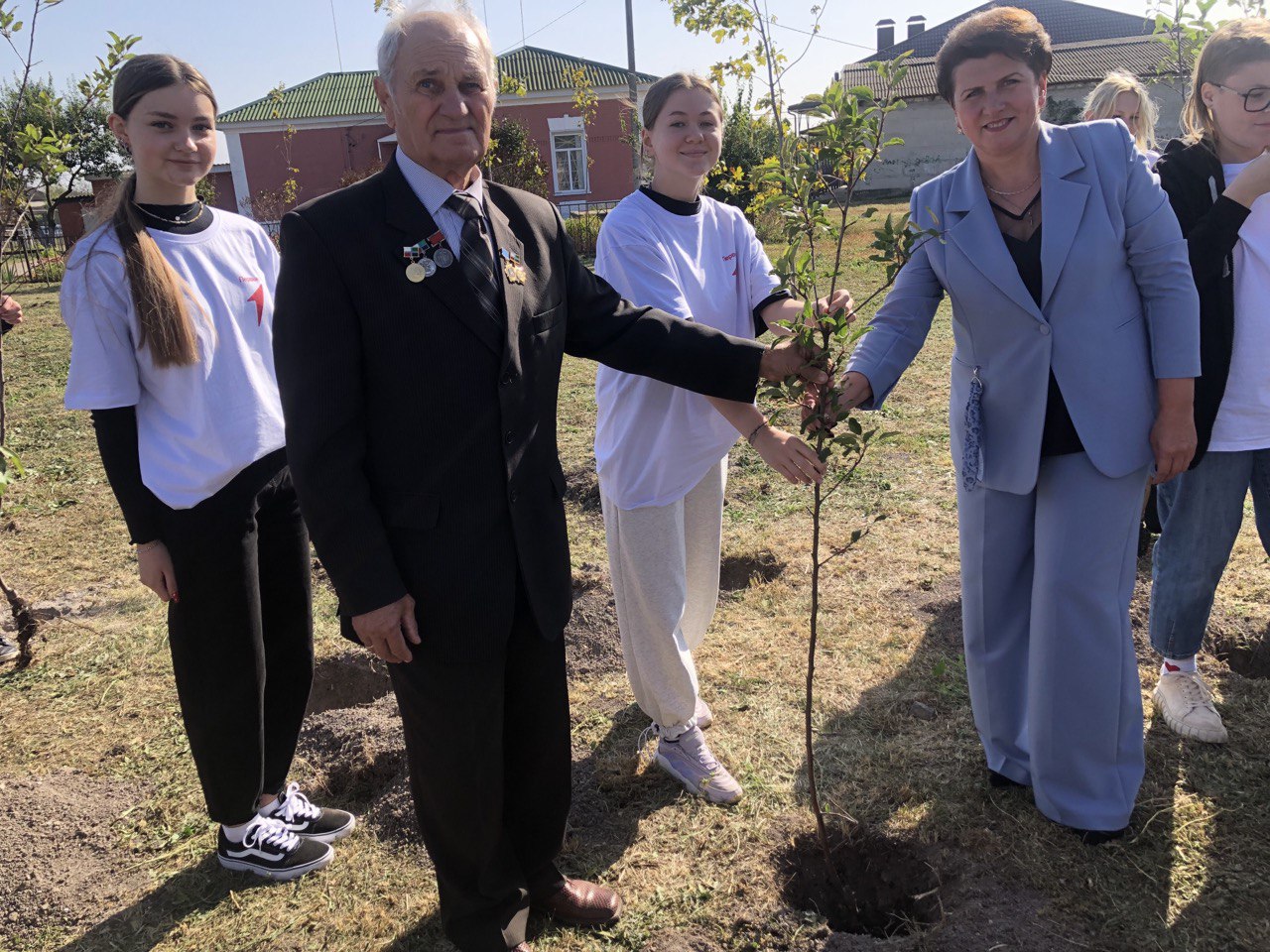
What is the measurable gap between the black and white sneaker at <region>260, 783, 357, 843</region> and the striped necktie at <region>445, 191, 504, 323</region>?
5.85 ft

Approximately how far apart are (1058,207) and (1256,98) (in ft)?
3.14

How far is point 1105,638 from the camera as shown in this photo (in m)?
2.59

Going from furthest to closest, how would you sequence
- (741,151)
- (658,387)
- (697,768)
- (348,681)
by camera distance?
(741,151)
(348,681)
(697,768)
(658,387)

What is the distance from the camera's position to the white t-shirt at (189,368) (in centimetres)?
242

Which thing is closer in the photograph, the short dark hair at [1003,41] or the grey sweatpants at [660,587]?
the short dark hair at [1003,41]

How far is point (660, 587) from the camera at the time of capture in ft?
9.59

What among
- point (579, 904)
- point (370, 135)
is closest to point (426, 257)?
point (579, 904)

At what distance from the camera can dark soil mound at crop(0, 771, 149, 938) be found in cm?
273

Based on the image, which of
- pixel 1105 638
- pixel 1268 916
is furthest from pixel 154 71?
pixel 1268 916

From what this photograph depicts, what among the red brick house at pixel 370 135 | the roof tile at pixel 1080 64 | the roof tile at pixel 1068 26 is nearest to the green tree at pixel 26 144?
the red brick house at pixel 370 135

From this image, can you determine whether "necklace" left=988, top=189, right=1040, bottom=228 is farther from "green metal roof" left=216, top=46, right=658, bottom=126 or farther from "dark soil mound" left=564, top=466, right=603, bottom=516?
"green metal roof" left=216, top=46, right=658, bottom=126

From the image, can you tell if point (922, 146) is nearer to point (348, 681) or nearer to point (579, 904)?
point (348, 681)

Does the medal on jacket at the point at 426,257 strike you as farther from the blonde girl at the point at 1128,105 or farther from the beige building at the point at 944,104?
the beige building at the point at 944,104

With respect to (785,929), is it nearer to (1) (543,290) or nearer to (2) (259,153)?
(1) (543,290)
